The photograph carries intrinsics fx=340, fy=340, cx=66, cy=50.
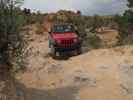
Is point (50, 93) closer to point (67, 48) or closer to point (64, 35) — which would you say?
point (67, 48)

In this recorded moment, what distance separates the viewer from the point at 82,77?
14898 mm

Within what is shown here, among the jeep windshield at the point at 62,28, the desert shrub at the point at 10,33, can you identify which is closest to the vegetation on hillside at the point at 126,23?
the jeep windshield at the point at 62,28

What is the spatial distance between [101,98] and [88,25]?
26.8 metres

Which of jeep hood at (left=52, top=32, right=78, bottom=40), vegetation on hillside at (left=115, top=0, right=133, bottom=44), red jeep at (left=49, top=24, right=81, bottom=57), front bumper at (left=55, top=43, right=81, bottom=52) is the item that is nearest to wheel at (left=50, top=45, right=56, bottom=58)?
red jeep at (left=49, top=24, right=81, bottom=57)

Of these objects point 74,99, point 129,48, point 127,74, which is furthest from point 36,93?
point 129,48

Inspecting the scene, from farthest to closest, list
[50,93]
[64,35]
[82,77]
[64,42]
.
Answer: [64,35], [64,42], [82,77], [50,93]

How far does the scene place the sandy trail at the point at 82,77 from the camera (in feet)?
40.3

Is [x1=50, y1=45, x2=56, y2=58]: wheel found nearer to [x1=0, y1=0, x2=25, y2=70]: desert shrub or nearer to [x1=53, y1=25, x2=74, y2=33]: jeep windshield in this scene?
[x1=53, y1=25, x2=74, y2=33]: jeep windshield

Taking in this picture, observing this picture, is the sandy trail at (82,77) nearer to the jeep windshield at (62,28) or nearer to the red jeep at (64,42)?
the red jeep at (64,42)

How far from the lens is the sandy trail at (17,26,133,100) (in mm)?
12297

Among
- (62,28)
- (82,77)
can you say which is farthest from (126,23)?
(82,77)

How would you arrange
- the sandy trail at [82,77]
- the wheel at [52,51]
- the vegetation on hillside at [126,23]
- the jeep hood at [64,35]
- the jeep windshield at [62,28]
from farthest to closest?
the vegetation on hillside at [126,23]
the jeep windshield at [62,28]
the wheel at [52,51]
the jeep hood at [64,35]
the sandy trail at [82,77]

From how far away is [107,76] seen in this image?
1487 cm

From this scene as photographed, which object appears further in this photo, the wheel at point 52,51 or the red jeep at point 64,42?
the wheel at point 52,51
